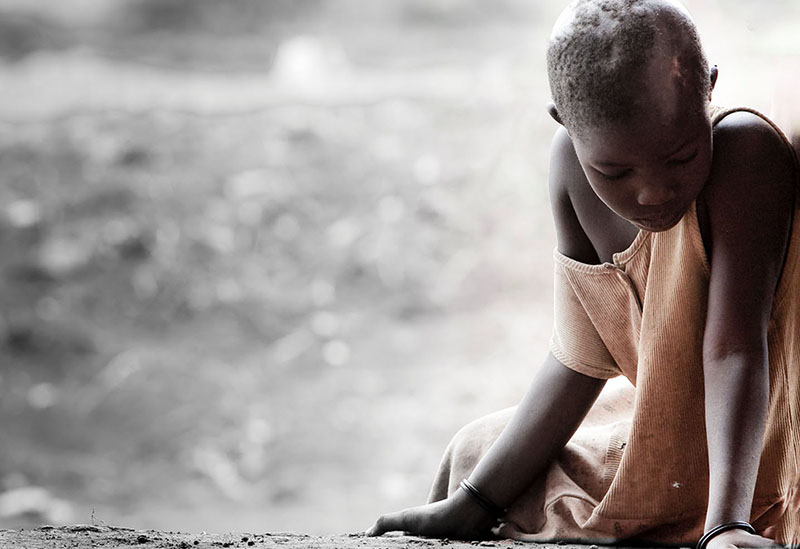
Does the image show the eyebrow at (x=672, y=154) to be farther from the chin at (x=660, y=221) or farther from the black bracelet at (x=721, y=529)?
the black bracelet at (x=721, y=529)

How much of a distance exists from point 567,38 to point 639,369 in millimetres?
448

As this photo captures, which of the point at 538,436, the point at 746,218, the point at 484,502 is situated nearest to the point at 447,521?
the point at 484,502

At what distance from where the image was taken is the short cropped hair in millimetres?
987

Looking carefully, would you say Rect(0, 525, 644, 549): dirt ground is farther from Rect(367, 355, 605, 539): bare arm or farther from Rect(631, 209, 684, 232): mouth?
Rect(631, 209, 684, 232): mouth

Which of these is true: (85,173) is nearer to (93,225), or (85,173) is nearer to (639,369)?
(93,225)

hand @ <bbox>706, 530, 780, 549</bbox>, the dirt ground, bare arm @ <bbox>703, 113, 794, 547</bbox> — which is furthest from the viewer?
the dirt ground

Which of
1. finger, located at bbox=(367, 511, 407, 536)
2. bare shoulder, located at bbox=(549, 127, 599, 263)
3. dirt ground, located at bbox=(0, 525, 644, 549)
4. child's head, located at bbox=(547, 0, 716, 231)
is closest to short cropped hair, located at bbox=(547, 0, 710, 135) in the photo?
child's head, located at bbox=(547, 0, 716, 231)

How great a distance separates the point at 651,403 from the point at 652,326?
102 mm

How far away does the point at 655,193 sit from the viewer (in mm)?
1021

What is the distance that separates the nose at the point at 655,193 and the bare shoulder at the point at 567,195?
250mm

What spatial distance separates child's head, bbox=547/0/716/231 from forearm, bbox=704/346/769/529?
204mm

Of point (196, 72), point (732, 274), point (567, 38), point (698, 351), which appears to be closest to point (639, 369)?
point (698, 351)

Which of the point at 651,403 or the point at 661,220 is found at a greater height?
the point at 661,220

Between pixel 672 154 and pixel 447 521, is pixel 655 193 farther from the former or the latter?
pixel 447 521
